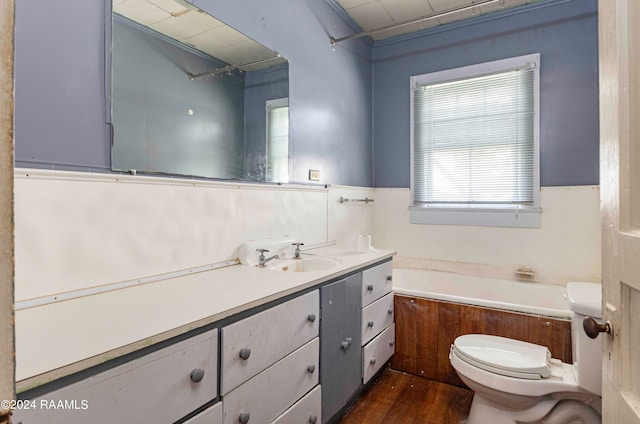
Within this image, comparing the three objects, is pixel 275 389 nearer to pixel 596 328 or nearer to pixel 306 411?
pixel 306 411

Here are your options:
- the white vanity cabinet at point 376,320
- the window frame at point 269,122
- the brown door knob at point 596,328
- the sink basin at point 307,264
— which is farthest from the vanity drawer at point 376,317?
the brown door knob at point 596,328

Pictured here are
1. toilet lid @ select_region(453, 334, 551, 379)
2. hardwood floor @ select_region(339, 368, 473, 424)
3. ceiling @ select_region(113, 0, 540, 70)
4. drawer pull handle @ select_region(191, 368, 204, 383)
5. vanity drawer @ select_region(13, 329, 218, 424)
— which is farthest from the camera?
hardwood floor @ select_region(339, 368, 473, 424)

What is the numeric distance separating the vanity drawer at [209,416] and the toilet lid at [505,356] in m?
1.23

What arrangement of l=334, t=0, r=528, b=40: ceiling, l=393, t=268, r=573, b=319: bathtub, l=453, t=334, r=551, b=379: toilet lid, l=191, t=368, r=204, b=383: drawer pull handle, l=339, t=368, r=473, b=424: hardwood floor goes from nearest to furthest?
l=191, t=368, r=204, b=383: drawer pull handle → l=453, t=334, r=551, b=379: toilet lid → l=339, t=368, r=473, b=424: hardwood floor → l=393, t=268, r=573, b=319: bathtub → l=334, t=0, r=528, b=40: ceiling

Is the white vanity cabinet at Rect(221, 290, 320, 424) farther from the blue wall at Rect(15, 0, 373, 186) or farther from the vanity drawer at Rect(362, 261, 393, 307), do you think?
the blue wall at Rect(15, 0, 373, 186)

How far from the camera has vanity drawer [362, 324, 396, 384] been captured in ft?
6.66

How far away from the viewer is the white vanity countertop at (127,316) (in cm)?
75

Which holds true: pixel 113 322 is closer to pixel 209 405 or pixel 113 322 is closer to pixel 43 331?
pixel 43 331

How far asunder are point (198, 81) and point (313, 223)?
122 cm

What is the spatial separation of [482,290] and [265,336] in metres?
2.29

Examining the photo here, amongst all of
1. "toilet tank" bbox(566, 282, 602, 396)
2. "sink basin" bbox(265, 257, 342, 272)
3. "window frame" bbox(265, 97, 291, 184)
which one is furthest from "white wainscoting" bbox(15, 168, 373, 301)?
"toilet tank" bbox(566, 282, 602, 396)

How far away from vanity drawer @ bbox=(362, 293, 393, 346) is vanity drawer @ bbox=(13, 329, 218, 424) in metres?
1.13

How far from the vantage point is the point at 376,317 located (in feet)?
7.11

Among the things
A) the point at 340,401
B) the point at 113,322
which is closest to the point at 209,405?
the point at 113,322
